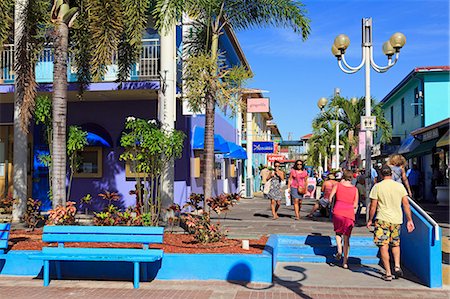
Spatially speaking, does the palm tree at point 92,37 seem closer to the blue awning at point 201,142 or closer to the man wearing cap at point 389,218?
the man wearing cap at point 389,218

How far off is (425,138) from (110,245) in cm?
1616

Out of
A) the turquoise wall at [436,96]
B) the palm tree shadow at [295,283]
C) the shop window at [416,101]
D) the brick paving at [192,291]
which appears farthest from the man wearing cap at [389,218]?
the shop window at [416,101]

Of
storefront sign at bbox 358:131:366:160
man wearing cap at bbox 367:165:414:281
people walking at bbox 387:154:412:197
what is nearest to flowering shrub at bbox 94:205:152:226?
man wearing cap at bbox 367:165:414:281

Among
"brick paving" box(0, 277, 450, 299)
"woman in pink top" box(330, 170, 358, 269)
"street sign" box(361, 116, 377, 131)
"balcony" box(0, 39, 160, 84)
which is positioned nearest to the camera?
"brick paving" box(0, 277, 450, 299)

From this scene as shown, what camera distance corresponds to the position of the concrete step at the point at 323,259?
8609 millimetres

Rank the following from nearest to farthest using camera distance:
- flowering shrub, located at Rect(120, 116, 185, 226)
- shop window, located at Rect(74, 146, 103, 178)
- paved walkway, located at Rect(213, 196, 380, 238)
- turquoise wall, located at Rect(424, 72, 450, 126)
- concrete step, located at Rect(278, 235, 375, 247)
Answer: concrete step, located at Rect(278, 235, 375, 247) < flowering shrub, located at Rect(120, 116, 185, 226) < paved walkway, located at Rect(213, 196, 380, 238) < shop window, located at Rect(74, 146, 103, 178) < turquoise wall, located at Rect(424, 72, 450, 126)

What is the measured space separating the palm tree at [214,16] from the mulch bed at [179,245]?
47.8 inches

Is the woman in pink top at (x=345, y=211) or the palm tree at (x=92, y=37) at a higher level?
the palm tree at (x=92, y=37)

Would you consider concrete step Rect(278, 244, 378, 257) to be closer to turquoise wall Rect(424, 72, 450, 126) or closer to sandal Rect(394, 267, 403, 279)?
sandal Rect(394, 267, 403, 279)

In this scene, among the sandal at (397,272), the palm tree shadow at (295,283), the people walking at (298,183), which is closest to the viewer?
the palm tree shadow at (295,283)

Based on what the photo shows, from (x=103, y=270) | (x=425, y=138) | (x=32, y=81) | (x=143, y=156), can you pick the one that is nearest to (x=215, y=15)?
(x=143, y=156)

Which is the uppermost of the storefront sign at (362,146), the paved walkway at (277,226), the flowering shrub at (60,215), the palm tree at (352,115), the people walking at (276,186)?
the palm tree at (352,115)

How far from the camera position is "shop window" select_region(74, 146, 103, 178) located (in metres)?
15.7

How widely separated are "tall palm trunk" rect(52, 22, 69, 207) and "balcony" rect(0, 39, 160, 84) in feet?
11.9
